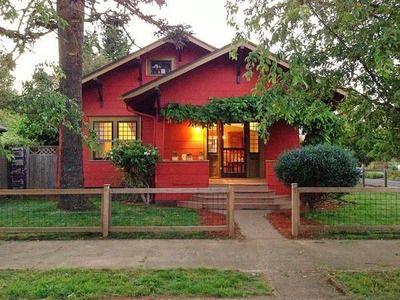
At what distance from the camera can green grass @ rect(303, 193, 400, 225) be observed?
11375mm

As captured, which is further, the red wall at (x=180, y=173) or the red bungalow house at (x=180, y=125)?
the red bungalow house at (x=180, y=125)

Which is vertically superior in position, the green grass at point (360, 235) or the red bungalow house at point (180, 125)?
the red bungalow house at point (180, 125)

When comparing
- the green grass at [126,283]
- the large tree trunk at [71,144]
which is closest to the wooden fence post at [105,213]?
the green grass at [126,283]

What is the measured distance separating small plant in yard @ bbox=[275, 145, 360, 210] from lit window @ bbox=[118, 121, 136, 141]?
8422 mm

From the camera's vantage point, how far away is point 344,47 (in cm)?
524

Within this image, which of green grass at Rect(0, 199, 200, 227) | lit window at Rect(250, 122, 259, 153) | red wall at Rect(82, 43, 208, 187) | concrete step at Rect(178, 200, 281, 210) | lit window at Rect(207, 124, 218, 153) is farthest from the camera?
red wall at Rect(82, 43, 208, 187)

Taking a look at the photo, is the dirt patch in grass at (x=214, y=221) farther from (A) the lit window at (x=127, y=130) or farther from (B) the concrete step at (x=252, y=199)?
(A) the lit window at (x=127, y=130)

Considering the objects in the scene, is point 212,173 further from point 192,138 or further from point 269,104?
point 269,104

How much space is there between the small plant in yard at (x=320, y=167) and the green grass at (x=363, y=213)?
878 millimetres

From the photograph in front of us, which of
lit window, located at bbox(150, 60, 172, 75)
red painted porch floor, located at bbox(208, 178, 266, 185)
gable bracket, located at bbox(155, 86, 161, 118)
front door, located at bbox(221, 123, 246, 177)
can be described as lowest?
red painted porch floor, located at bbox(208, 178, 266, 185)

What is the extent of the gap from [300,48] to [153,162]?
9782 millimetres

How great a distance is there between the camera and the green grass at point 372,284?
5578mm

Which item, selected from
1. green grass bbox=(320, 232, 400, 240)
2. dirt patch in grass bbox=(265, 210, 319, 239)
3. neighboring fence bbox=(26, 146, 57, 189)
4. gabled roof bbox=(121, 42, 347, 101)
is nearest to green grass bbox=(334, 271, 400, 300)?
green grass bbox=(320, 232, 400, 240)

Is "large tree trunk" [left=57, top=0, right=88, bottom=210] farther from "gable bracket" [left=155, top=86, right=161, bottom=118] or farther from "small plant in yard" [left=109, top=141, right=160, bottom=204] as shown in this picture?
"gable bracket" [left=155, top=86, right=161, bottom=118]
